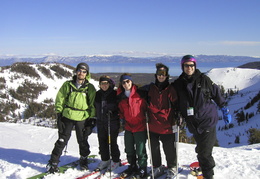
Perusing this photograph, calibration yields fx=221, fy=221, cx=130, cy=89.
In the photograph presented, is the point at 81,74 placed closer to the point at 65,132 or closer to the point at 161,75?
the point at 65,132

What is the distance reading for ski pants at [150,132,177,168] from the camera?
3.97 meters

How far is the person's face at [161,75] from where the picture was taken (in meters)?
3.80

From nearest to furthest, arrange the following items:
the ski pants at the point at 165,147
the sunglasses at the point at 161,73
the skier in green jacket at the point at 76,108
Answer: the sunglasses at the point at 161,73
the ski pants at the point at 165,147
the skier in green jacket at the point at 76,108

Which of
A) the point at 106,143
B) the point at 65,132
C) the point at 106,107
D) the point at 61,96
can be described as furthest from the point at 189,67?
the point at 65,132

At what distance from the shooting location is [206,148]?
3.65m

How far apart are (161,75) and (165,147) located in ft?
4.31

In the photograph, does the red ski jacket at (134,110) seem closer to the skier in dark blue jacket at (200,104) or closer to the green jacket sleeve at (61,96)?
the skier in dark blue jacket at (200,104)

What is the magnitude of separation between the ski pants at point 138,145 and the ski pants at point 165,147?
17 centimetres

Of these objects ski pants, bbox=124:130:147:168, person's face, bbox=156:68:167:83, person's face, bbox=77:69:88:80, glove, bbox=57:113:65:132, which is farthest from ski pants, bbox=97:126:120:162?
person's face, bbox=156:68:167:83

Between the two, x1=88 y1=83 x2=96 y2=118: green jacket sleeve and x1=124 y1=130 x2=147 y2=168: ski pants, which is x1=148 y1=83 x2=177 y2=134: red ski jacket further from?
x1=88 y1=83 x2=96 y2=118: green jacket sleeve

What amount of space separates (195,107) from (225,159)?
251 centimetres

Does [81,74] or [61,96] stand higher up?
[81,74]

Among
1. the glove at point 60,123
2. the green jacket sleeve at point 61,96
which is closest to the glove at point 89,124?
the glove at point 60,123

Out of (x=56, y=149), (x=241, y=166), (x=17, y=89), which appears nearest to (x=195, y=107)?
(x=241, y=166)
